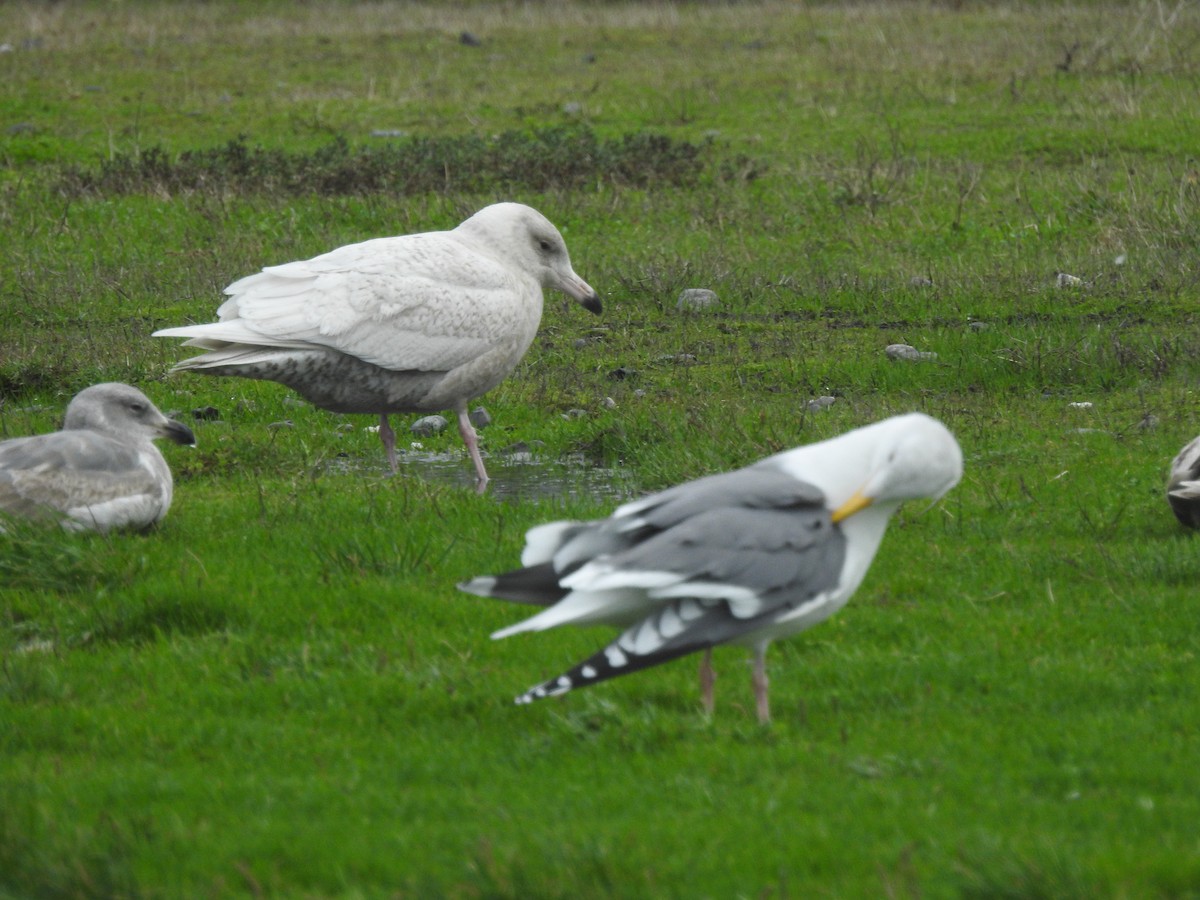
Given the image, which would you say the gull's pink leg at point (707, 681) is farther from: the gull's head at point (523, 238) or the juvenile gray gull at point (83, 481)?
the gull's head at point (523, 238)

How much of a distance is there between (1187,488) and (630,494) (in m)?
2.66

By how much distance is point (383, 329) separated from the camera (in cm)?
815

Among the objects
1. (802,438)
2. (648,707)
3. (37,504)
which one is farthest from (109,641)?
(802,438)

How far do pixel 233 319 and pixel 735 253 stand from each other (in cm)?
592

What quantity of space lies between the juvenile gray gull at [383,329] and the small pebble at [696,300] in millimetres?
3168

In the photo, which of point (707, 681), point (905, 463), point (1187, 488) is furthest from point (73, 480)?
point (1187, 488)

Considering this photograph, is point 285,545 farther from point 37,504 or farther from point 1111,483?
point 1111,483

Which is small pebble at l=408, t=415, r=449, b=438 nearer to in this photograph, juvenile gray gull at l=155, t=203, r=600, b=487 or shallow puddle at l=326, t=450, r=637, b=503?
shallow puddle at l=326, t=450, r=637, b=503

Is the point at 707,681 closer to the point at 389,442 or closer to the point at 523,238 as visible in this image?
the point at 389,442

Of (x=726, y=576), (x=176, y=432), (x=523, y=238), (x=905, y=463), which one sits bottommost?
(x=176, y=432)

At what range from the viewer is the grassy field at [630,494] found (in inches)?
159

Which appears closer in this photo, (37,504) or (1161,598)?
(1161,598)

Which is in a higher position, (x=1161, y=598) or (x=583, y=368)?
(x=1161, y=598)

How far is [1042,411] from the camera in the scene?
9102 mm
